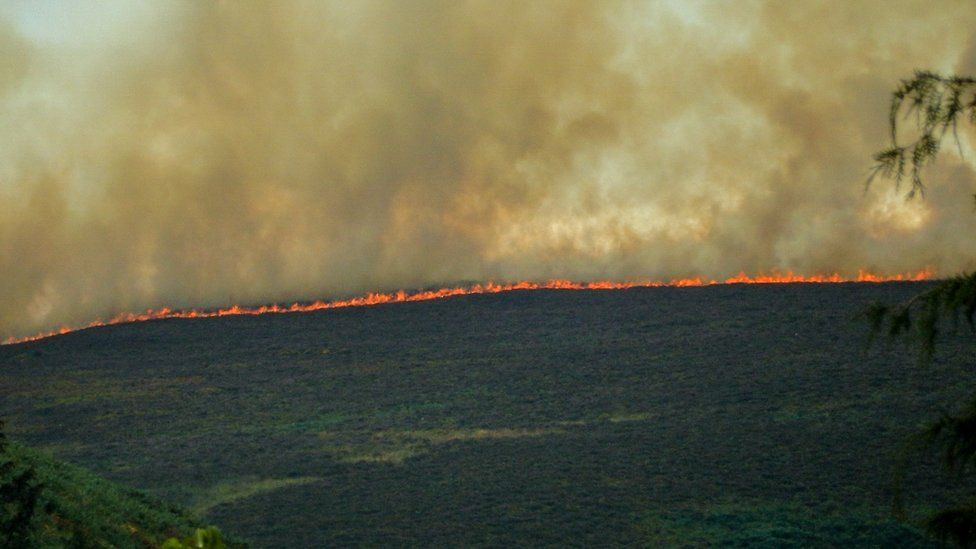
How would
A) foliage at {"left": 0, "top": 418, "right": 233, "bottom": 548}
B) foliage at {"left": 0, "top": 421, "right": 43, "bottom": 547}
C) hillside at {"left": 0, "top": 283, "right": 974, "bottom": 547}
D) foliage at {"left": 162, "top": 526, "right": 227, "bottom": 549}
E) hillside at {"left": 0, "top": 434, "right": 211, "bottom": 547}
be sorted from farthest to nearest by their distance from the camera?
hillside at {"left": 0, "top": 283, "right": 974, "bottom": 547} → hillside at {"left": 0, "top": 434, "right": 211, "bottom": 547} → foliage at {"left": 0, "top": 418, "right": 233, "bottom": 548} → foliage at {"left": 0, "top": 421, "right": 43, "bottom": 547} → foliage at {"left": 162, "top": 526, "right": 227, "bottom": 549}

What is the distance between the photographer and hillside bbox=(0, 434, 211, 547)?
7.87m

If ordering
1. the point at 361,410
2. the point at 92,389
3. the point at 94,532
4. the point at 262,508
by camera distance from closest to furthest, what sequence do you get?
the point at 94,532 → the point at 262,508 → the point at 361,410 → the point at 92,389

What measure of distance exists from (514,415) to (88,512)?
7792 millimetres

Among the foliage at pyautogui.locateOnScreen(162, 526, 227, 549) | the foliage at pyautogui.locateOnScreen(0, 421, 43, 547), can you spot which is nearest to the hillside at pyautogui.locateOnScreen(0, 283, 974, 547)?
the foliage at pyautogui.locateOnScreen(0, 421, 43, 547)

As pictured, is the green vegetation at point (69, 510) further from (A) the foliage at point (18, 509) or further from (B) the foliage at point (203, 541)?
(B) the foliage at point (203, 541)

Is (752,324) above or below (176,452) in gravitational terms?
above

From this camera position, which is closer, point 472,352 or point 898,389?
point 898,389

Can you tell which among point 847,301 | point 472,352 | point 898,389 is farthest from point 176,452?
point 847,301

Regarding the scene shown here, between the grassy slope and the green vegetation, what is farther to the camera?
the grassy slope

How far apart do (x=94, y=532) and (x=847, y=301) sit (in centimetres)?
1533

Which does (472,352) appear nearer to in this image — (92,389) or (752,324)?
(752,324)

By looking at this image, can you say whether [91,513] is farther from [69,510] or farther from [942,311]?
[942,311]

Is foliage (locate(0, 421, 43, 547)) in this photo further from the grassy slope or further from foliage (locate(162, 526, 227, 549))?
foliage (locate(162, 526, 227, 549))

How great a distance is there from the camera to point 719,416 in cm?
1473
